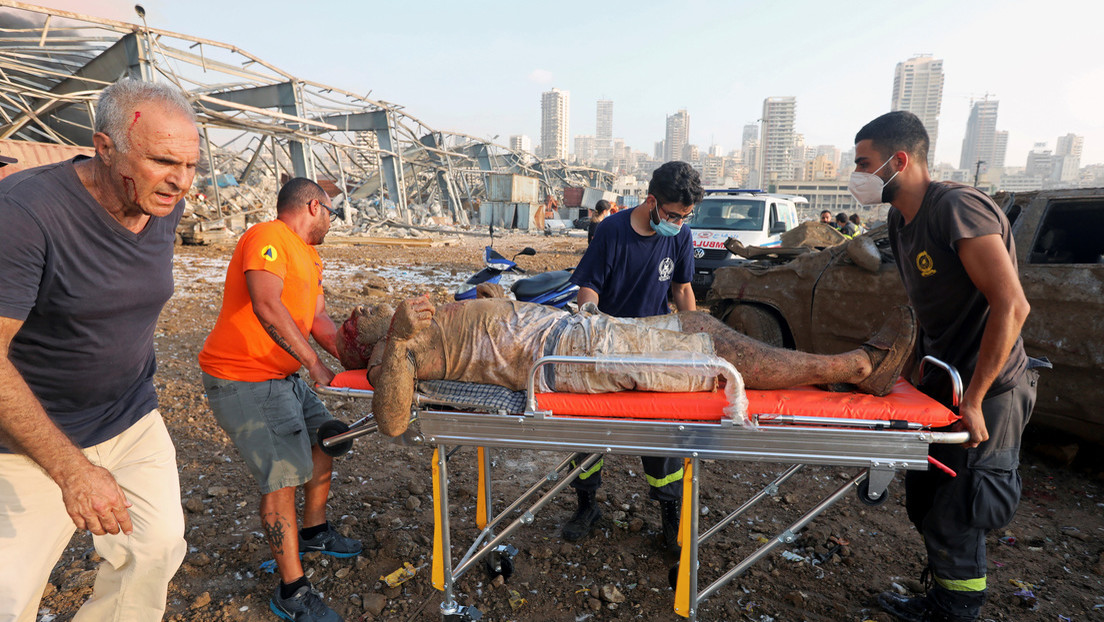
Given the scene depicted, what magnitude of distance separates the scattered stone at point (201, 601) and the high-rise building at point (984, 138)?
133725mm

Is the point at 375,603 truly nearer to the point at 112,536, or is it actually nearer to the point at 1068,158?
the point at 112,536

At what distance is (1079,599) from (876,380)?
165 cm

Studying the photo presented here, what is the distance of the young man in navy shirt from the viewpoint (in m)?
3.05

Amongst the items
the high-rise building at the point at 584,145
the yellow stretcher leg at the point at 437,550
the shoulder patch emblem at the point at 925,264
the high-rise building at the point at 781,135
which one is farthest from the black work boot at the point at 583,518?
the high-rise building at the point at 584,145

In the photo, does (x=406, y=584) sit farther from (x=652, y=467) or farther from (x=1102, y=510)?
(x=1102, y=510)

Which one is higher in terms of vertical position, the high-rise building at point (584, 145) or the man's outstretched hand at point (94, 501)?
the high-rise building at point (584, 145)

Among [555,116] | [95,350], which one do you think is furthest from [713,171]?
[95,350]

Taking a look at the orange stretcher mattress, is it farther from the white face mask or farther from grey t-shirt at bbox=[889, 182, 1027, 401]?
the white face mask

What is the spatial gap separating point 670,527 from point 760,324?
292 centimetres

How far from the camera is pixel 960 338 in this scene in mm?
2277

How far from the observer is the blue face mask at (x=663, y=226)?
10.3ft

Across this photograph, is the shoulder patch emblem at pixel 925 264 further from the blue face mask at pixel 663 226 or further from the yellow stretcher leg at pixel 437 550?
the yellow stretcher leg at pixel 437 550

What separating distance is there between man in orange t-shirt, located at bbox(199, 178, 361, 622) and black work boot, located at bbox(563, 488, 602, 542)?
4.07 ft

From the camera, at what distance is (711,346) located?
2.44 meters
